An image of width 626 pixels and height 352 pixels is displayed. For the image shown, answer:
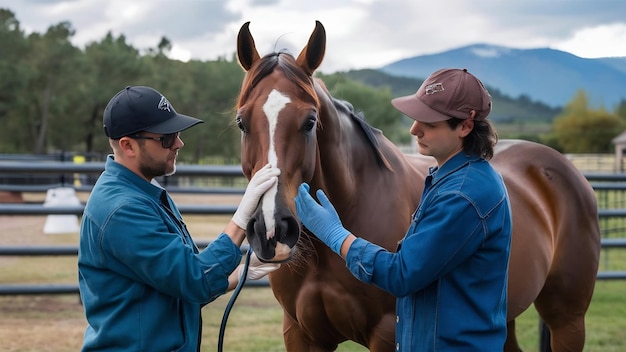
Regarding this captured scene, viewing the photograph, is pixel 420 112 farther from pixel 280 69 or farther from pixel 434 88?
pixel 280 69

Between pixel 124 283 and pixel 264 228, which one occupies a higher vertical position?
pixel 264 228

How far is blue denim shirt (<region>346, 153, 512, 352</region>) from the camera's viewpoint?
1939mm

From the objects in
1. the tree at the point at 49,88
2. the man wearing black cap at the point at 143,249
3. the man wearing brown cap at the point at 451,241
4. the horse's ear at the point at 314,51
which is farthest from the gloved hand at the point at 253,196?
the tree at the point at 49,88

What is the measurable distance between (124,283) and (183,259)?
0.21 metres

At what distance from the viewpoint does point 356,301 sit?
2.76 metres

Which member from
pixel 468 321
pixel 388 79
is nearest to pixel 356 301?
pixel 468 321

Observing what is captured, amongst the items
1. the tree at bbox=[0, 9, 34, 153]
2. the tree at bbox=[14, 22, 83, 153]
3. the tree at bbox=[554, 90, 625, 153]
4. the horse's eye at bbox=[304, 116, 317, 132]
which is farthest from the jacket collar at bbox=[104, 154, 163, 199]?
the tree at bbox=[554, 90, 625, 153]

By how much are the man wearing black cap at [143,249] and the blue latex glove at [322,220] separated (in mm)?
132

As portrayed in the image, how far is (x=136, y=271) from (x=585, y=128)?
176 ft

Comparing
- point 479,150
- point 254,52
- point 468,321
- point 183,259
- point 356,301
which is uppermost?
point 254,52

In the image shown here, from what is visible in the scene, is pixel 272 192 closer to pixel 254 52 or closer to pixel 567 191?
pixel 254 52

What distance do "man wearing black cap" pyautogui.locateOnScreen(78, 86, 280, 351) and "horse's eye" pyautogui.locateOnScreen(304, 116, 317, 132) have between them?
27 cm

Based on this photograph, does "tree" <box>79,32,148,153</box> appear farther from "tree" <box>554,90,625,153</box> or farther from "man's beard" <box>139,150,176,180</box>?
"man's beard" <box>139,150,176,180</box>

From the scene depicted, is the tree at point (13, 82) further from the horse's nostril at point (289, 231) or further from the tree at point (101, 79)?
the horse's nostril at point (289, 231)
